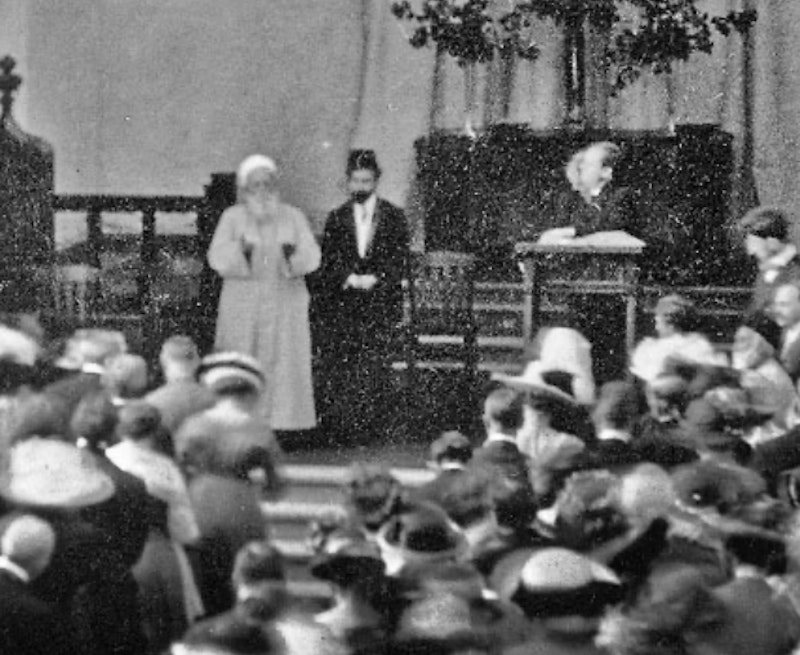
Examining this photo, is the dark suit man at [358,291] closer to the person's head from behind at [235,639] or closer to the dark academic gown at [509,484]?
the dark academic gown at [509,484]

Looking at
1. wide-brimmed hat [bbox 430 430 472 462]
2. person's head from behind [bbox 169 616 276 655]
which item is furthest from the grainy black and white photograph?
person's head from behind [bbox 169 616 276 655]

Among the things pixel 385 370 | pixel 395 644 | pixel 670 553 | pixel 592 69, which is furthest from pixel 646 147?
pixel 395 644

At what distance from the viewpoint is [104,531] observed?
11.9ft

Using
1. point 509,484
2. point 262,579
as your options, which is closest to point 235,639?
point 262,579

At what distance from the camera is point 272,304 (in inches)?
240

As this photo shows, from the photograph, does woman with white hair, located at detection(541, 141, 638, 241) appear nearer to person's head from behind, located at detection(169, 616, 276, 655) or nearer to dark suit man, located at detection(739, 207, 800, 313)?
dark suit man, located at detection(739, 207, 800, 313)

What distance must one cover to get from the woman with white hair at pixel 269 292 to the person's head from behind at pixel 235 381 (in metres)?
1.48

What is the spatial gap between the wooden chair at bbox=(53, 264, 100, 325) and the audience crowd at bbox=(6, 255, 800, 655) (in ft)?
5.00

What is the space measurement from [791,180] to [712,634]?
404cm

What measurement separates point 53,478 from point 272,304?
8.44 feet

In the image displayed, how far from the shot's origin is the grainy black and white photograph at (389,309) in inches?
133

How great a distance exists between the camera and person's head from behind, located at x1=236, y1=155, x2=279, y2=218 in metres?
6.04

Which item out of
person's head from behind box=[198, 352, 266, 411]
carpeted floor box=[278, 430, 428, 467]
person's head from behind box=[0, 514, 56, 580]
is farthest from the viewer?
carpeted floor box=[278, 430, 428, 467]

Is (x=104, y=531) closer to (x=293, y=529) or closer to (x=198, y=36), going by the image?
(x=293, y=529)
